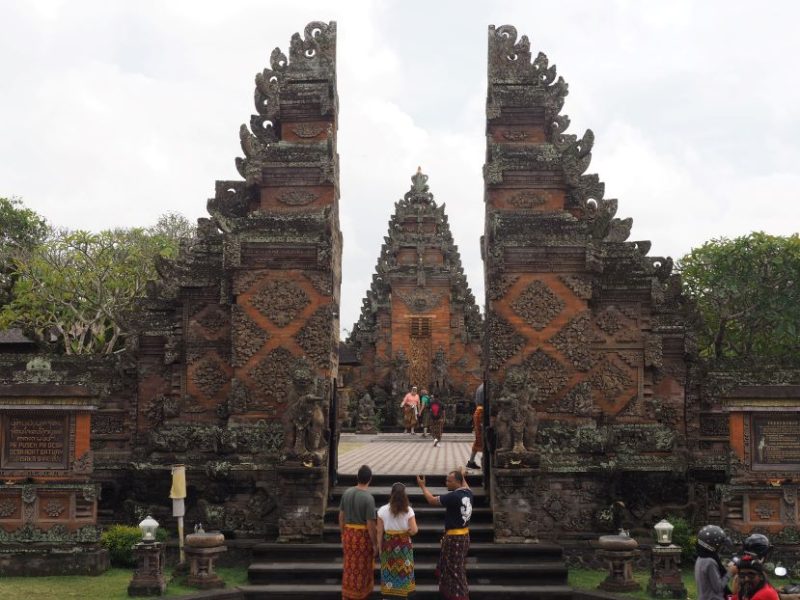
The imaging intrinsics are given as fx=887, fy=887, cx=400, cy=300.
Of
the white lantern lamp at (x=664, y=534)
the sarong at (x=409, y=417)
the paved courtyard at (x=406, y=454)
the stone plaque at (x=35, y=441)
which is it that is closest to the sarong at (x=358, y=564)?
the white lantern lamp at (x=664, y=534)

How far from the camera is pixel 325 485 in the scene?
42.2ft

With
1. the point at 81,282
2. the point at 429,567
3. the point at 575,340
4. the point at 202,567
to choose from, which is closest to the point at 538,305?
the point at 575,340

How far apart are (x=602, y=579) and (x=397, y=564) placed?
3.96m

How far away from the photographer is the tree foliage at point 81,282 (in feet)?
110

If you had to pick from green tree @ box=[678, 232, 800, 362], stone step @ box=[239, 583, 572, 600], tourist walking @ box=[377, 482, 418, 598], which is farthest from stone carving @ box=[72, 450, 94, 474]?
green tree @ box=[678, 232, 800, 362]

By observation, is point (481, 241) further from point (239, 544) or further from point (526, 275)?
point (239, 544)

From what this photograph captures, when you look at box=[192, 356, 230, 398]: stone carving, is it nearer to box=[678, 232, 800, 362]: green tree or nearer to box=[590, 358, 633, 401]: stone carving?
box=[590, 358, 633, 401]: stone carving

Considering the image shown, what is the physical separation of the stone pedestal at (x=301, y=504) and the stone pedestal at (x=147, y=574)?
6.67ft

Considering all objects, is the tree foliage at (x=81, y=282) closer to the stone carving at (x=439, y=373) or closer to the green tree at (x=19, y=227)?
the green tree at (x=19, y=227)

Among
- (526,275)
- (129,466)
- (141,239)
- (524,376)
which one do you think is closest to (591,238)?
(526,275)

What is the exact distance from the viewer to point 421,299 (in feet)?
142

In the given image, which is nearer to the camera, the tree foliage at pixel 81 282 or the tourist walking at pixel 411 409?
the tourist walking at pixel 411 409

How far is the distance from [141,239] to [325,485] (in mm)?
25878

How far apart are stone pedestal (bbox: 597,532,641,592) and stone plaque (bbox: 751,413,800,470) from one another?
258 centimetres
